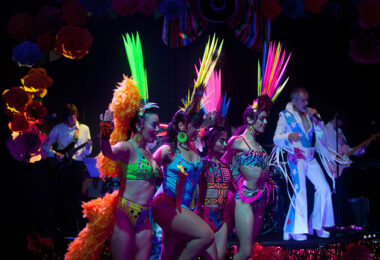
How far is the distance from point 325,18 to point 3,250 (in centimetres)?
647


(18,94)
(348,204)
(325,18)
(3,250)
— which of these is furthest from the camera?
(325,18)

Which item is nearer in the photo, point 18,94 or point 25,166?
point 18,94

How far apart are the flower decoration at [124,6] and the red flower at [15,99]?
1.86 meters

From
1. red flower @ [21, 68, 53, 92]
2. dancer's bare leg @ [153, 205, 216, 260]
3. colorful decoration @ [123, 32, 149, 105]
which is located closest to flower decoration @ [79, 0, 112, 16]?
red flower @ [21, 68, 53, 92]

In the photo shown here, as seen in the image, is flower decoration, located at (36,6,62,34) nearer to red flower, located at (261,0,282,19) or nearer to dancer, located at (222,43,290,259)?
red flower, located at (261,0,282,19)

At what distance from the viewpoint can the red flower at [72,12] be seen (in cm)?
712

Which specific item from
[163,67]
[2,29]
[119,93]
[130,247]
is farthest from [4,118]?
[130,247]

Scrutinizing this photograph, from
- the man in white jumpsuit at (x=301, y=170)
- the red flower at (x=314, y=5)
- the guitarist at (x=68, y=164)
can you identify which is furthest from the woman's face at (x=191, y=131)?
the red flower at (x=314, y=5)

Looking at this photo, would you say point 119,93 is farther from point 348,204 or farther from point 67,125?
point 348,204

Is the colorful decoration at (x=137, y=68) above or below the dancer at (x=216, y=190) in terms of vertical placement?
above

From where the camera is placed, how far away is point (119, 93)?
4.18 m

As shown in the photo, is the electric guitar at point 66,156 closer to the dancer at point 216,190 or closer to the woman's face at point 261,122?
the dancer at point 216,190

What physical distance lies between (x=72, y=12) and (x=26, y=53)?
3.03 ft

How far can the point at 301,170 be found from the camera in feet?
22.3
